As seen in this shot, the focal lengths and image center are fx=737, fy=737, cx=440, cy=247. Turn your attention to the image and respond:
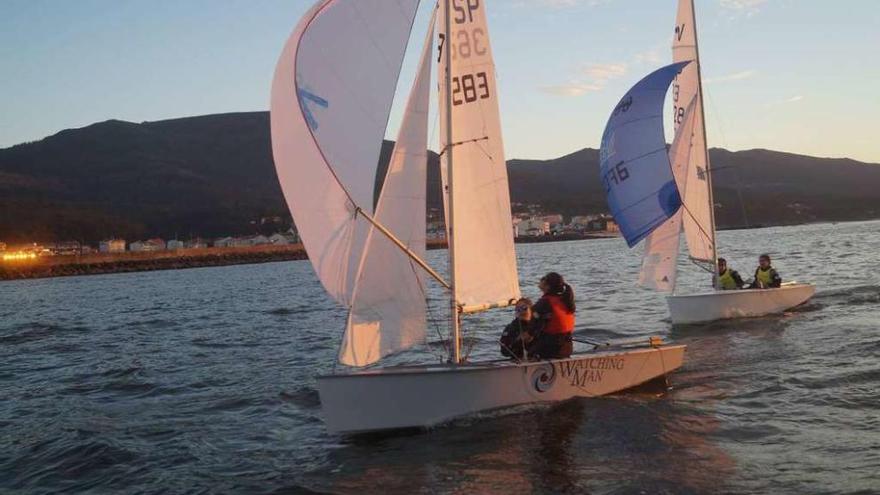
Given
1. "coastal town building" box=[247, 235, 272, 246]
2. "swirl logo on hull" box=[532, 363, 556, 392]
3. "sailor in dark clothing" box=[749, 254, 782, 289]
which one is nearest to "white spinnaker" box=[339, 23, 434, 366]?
"swirl logo on hull" box=[532, 363, 556, 392]

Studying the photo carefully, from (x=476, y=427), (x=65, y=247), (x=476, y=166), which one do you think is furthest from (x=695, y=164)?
(x=65, y=247)

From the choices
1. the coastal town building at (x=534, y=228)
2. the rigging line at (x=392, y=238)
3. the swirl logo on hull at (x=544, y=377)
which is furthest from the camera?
the coastal town building at (x=534, y=228)

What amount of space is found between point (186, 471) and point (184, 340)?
12881 millimetres

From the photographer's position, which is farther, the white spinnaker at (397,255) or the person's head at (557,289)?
the person's head at (557,289)

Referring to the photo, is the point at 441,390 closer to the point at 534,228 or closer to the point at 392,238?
the point at 392,238

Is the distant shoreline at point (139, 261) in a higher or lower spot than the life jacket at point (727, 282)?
higher

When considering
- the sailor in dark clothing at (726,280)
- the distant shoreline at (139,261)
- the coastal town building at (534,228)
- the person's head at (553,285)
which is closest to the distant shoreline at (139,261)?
the distant shoreline at (139,261)

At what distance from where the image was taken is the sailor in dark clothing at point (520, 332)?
9644mm

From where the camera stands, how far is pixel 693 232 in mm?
18969

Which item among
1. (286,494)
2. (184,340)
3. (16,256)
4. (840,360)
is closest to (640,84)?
(840,360)

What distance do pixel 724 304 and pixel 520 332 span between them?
8.84 metres

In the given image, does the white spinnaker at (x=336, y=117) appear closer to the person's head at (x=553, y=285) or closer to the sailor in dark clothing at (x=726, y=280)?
the person's head at (x=553, y=285)

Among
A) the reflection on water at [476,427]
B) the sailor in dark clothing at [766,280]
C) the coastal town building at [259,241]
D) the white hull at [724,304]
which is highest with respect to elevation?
the coastal town building at [259,241]

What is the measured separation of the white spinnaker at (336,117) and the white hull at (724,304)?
10744 mm
